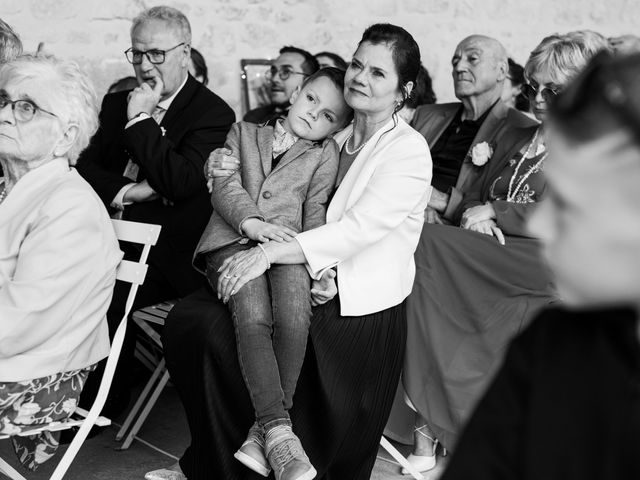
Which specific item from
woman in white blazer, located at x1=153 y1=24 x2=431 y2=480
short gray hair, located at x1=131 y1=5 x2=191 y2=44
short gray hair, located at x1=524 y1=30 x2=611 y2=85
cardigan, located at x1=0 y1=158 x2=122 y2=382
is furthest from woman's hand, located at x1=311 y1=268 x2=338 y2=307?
short gray hair, located at x1=131 y1=5 x2=191 y2=44

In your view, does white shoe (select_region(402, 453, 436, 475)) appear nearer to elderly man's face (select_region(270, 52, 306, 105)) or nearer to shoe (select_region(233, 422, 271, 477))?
shoe (select_region(233, 422, 271, 477))

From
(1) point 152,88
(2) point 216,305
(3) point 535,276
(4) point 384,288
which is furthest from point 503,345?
(1) point 152,88

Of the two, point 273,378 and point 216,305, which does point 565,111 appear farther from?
point 216,305

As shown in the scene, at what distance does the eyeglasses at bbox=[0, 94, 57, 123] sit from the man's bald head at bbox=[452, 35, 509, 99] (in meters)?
2.06

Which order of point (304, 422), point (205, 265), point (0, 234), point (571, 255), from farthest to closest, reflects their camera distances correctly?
point (205, 265) → point (304, 422) → point (0, 234) → point (571, 255)

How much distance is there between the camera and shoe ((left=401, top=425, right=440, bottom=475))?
3568 millimetres

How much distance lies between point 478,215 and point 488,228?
7 centimetres

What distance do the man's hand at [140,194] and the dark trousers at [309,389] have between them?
73 centimetres

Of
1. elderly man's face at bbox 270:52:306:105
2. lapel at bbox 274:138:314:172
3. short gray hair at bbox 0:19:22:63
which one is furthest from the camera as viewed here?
elderly man's face at bbox 270:52:306:105

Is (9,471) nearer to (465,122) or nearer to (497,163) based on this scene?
(497,163)

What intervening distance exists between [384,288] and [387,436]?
3.12 ft

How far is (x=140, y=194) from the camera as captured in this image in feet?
12.2

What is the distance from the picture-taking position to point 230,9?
218 inches

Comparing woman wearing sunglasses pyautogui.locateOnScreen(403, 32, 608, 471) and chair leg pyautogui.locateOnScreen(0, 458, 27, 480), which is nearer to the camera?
chair leg pyautogui.locateOnScreen(0, 458, 27, 480)
